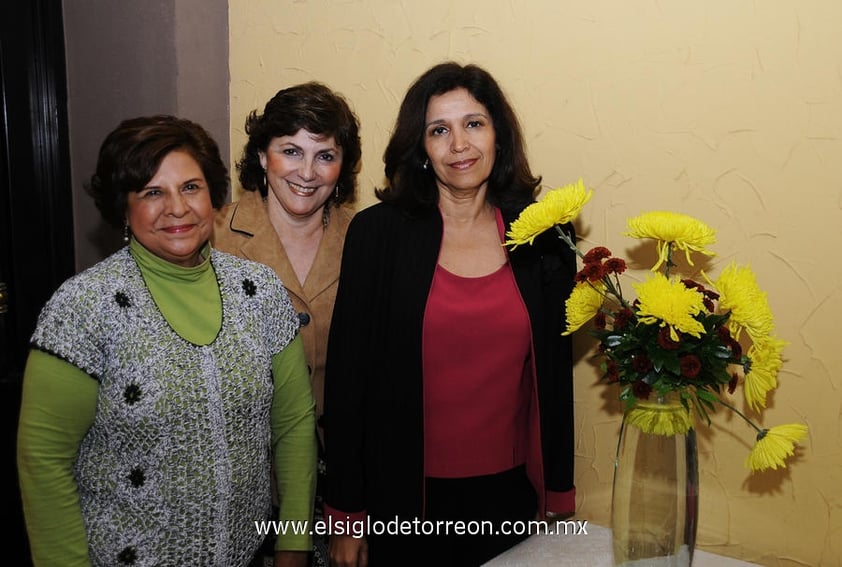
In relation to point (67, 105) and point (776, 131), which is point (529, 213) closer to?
point (776, 131)

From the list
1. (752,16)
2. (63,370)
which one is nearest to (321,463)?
(63,370)

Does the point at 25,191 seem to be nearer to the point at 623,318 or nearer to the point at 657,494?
the point at 623,318

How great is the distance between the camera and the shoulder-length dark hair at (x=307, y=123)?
71.2 inches

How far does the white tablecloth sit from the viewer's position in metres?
1.57

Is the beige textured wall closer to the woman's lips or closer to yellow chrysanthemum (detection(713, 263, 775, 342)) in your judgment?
yellow chrysanthemum (detection(713, 263, 775, 342))

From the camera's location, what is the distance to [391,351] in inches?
65.5

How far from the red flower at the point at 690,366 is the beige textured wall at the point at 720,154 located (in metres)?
0.44

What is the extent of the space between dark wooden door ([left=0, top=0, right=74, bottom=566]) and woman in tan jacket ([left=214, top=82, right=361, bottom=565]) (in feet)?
2.48

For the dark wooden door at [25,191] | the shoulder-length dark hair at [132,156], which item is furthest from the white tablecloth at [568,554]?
the dark wooden door at [25,191]

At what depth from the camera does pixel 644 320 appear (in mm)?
1288

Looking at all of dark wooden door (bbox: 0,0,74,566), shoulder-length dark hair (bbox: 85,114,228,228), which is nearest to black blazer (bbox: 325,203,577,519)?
shoulder-length dark hair (bbox: 85,114,228,228)

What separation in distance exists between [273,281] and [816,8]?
1.21m

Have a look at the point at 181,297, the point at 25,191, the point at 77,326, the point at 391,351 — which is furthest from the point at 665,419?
the point at 25,191

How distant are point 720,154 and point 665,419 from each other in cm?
62
